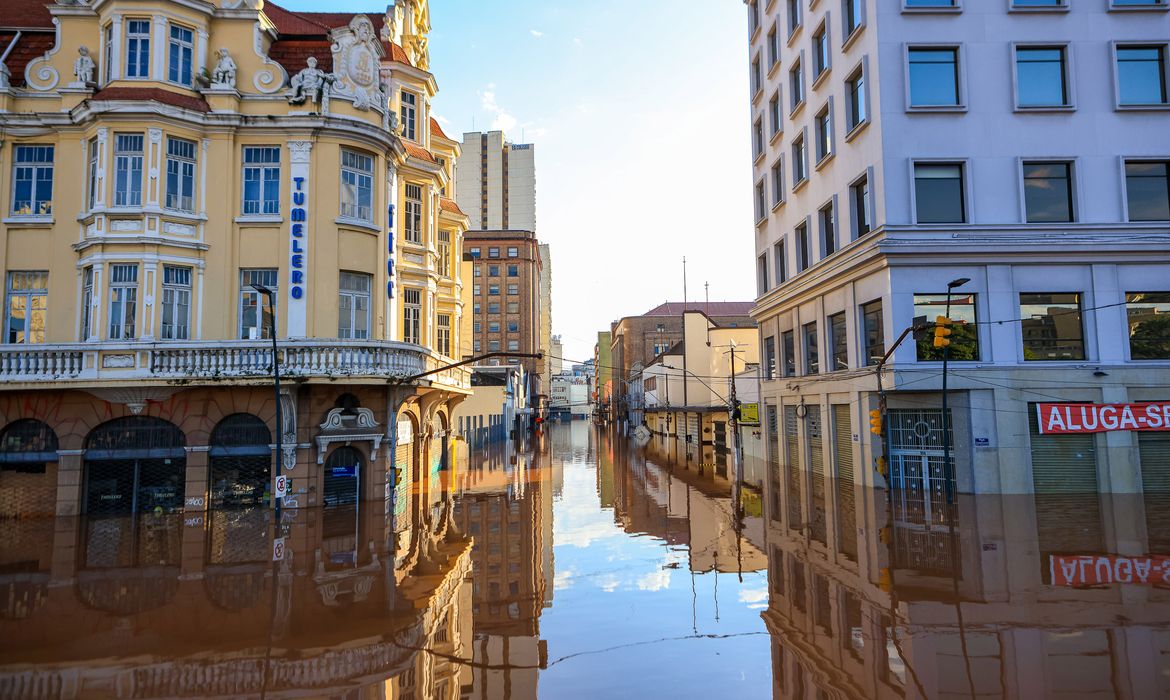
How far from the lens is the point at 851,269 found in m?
27.5

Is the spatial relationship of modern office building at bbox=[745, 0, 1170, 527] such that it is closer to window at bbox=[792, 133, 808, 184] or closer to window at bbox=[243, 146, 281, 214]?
window at bbox=[792, 133, 808, 184]

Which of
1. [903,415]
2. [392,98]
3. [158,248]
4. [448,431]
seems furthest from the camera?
[448,431]

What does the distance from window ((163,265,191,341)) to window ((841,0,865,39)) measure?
2669 centimetres

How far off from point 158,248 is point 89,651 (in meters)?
15.7

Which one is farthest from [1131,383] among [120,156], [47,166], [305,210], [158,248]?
[47,166]

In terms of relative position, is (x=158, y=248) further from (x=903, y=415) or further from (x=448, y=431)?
(x=903, y=415)

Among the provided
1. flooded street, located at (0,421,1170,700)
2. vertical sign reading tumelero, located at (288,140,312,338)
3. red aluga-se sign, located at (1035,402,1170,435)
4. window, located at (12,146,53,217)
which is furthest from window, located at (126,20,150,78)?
red aluga-se sign, located at (1035,402,1170,435)

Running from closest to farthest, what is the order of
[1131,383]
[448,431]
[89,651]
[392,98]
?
1. [89,651]
2. [1131,383]
3. [392,98]
4. [448,431]

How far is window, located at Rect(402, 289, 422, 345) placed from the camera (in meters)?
27.9

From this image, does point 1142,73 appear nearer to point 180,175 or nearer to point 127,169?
point 180,175

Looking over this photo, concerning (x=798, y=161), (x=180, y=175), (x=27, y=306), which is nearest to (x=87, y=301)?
(x=27, y=306)

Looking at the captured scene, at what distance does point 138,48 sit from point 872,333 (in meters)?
28.2

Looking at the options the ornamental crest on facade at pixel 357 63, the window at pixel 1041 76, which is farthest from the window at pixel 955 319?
the ornamental crest on facade at pixel 357 63

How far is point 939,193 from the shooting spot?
2550 cm
